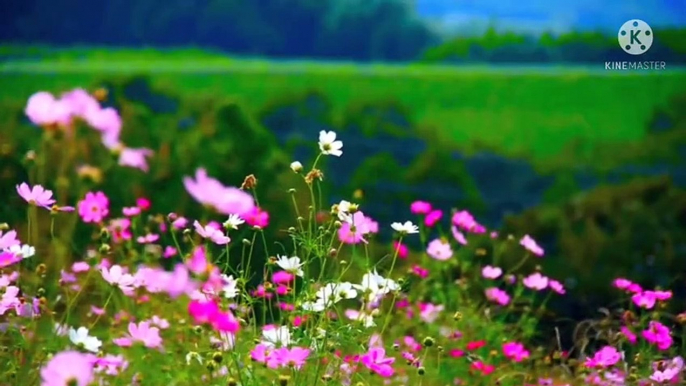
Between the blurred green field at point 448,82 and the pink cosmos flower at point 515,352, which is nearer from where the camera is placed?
the pink cosmos flower at point 515,352

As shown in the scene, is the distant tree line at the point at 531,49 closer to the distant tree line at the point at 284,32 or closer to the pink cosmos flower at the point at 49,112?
the distant tree line at the point at 284,32

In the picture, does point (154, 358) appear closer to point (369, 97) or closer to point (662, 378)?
point (662, 378)

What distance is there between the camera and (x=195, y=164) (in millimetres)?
2025

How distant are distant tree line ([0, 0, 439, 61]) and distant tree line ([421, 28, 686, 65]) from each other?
79 millimetres

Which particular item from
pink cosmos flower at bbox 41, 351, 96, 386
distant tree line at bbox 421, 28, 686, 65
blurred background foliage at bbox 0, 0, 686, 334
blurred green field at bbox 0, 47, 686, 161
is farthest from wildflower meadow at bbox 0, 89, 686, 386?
distant tree line at bbox 421, 28, 686, 65

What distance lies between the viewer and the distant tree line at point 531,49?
2.40 m

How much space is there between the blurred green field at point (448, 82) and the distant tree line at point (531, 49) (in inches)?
1.5

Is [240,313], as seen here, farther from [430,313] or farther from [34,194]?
[430,313]

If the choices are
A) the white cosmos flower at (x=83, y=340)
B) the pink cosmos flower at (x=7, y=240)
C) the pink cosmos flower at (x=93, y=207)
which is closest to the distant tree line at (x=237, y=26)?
the pink cosmos flower at (x=93, y=207)

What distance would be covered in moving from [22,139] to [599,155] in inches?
64.9

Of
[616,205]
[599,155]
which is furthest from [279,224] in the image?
[599,155]

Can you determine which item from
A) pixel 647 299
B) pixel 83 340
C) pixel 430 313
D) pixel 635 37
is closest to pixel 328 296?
pixel 83 340

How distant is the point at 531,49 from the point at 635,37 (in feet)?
1.26

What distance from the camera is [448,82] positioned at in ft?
8.64
